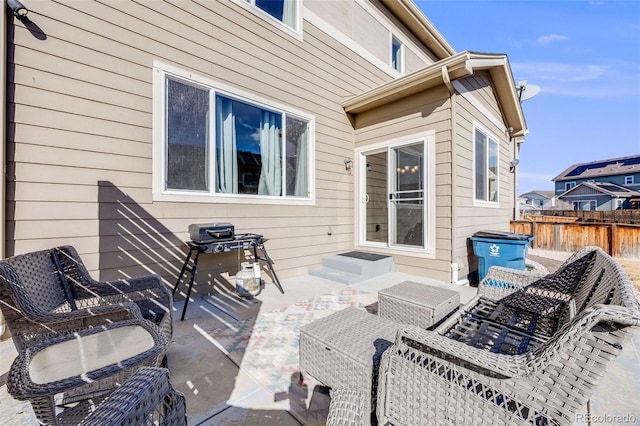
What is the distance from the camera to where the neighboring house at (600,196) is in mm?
22219

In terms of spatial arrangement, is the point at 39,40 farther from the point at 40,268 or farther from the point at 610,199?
the point at 610,199

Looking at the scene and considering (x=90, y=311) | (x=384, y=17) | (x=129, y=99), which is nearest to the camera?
(x=90, y=311)

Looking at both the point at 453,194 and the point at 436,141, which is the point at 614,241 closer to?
the point at 453,194

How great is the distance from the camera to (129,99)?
3.07 m

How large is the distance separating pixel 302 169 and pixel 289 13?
2.60 meters

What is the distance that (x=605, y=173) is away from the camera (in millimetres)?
26266

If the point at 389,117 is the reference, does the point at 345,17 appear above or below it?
above

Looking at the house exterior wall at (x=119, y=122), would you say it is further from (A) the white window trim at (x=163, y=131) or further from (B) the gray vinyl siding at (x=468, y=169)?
(B) the gray vinyl siding at (x=468, y=169)

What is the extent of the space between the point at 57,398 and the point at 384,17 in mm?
7801

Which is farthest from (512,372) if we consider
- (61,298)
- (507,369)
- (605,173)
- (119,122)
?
(605,173)

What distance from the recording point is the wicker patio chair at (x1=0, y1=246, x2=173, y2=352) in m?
1.54

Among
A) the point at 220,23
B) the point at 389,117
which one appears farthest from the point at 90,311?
the point at 389,117

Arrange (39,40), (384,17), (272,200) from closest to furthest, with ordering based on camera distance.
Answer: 1. (39,40)
2. (272,200)
3. (384,17)

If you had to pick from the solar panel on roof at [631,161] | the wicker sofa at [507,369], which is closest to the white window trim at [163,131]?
the wicker sofa at [507,369]
